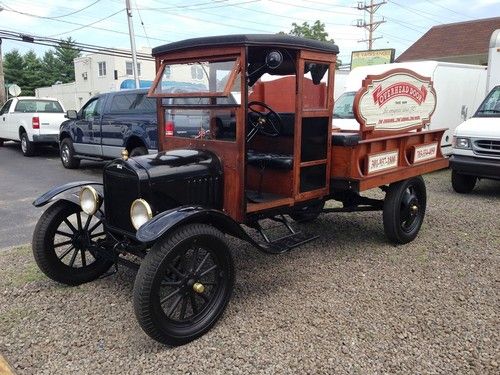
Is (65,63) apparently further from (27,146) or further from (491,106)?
(491,106)

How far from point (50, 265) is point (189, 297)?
1407 mm

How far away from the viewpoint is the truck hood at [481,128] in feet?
23.8

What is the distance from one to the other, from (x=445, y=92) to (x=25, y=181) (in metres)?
9.29

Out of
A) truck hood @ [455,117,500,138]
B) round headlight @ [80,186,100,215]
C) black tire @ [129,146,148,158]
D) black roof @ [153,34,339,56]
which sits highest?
black roof @ [153,34,339,56]

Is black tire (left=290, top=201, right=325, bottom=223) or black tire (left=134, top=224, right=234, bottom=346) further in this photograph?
black tire (left=290, top=201, right=325, bottom=223)

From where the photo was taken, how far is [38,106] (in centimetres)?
1388

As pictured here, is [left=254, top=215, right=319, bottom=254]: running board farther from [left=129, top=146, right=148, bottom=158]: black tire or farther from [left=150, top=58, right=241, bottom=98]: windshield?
[left=129, top=146, right=148, bottom=158]: black tire

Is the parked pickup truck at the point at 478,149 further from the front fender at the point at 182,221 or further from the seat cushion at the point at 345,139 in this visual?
the front fender at the point at 182,221

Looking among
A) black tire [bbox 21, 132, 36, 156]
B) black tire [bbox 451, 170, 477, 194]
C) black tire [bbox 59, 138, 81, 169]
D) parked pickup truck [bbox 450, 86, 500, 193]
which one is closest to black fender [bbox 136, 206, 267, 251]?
parked pickup truck [bbox 450, 86, 500, 193]

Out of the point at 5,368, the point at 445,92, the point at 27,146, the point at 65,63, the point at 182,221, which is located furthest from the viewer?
the point at 65,63

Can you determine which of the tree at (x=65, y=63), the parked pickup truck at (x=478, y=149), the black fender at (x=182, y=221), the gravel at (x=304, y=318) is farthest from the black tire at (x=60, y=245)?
the tree at (x=65, y=63)

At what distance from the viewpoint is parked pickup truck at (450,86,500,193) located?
23.8 ft

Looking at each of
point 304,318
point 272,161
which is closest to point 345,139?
point 272,161

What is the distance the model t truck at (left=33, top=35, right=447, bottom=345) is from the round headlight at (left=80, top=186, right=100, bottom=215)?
2 cm
